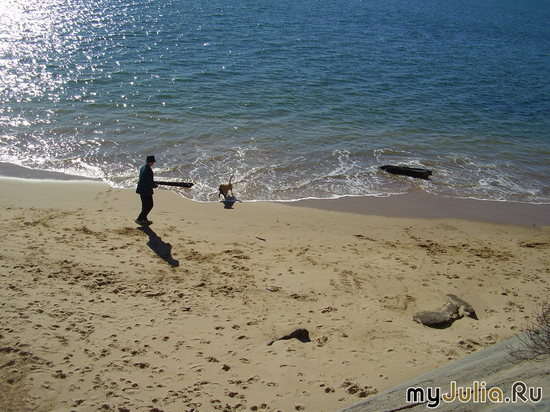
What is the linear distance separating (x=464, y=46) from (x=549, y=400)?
31684 millimetres

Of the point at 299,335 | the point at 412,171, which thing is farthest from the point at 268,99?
the point at 299,335

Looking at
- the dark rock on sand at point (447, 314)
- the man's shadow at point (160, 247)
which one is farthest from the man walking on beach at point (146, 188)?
the dark rock on sand at point (447, 314)

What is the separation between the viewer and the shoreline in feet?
43.4

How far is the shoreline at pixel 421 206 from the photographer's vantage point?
13.2 m

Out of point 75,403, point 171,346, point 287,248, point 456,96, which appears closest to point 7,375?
point 75,403

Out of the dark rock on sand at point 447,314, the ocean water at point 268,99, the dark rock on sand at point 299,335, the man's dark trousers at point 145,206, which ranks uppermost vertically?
the ocean water at point 268,99

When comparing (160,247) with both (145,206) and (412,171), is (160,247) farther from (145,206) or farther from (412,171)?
(412,171)

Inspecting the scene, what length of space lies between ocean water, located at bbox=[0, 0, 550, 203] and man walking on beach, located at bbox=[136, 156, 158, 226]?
2.23 m

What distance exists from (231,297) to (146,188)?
3753mm

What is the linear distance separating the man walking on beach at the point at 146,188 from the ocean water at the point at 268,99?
2.23m

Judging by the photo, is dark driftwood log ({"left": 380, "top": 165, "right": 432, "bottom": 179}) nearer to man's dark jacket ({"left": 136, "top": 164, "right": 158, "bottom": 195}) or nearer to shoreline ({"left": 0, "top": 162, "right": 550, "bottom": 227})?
shoreline ({"left": 0, "top": 162, "right": 550, "bottom": 227})

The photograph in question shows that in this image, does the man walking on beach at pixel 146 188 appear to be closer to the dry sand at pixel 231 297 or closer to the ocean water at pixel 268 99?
the dry sand at pixel 231 297

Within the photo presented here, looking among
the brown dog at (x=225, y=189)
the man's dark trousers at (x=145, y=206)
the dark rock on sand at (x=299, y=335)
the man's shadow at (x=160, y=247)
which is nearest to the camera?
the dark rock on sand at (x=299, y=335)

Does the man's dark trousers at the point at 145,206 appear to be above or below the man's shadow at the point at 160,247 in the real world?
above
